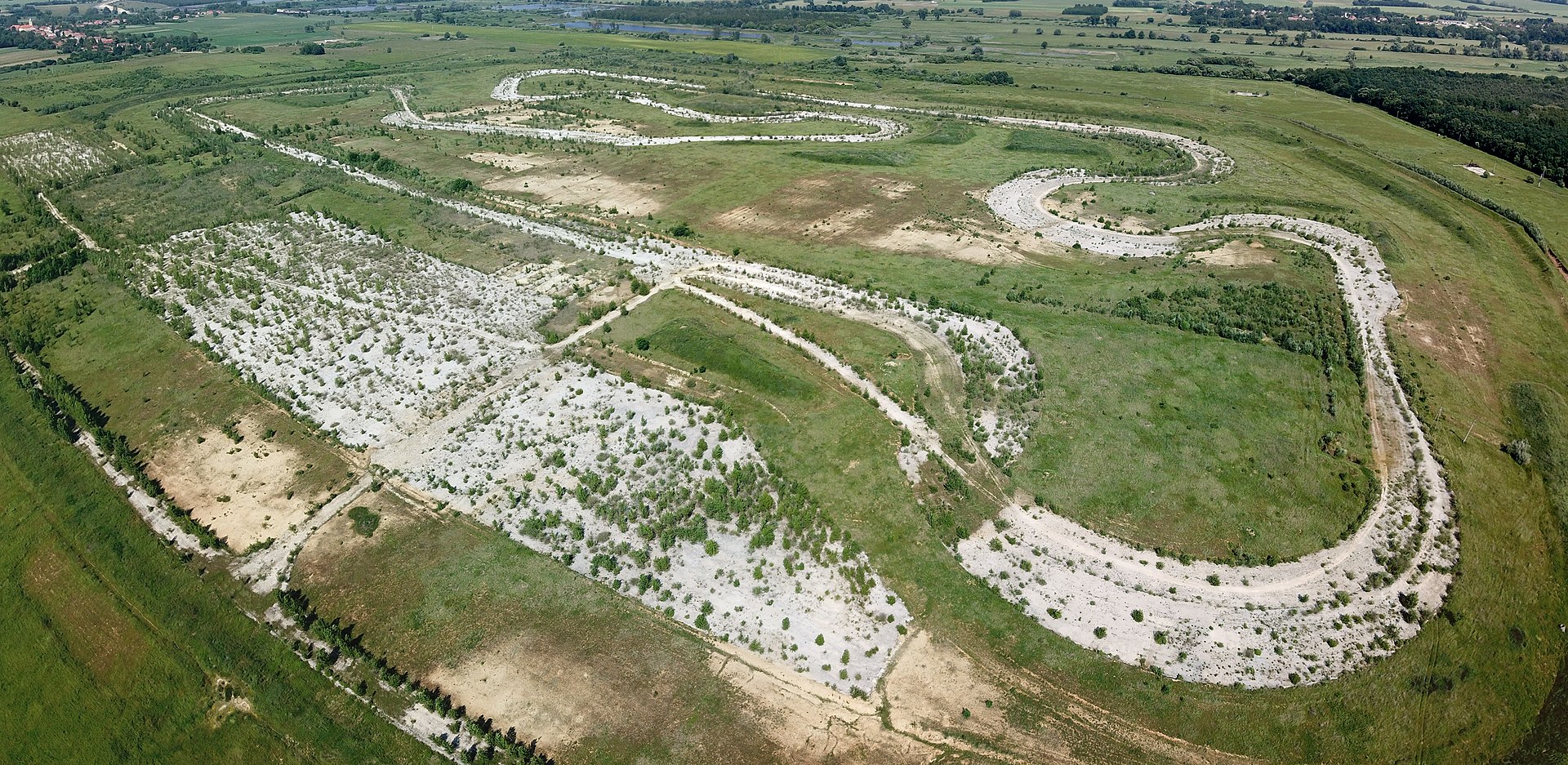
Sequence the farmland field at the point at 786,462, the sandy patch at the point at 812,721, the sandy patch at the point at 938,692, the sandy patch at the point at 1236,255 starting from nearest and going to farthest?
the sandy patch at the point at 812,721 < the sandy patch at the point at 938,692 < the farmland field at the point at 786,462 < the sandy patch at the point at 1236,255

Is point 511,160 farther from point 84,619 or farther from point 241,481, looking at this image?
point 84,619

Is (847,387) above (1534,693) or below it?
above

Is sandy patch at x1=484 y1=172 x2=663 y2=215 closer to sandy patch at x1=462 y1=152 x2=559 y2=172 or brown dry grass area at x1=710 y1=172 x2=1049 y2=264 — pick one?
sandy patch at x1=462 y1=152 x2=559 y2=172

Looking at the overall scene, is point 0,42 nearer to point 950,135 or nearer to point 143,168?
point 143,168

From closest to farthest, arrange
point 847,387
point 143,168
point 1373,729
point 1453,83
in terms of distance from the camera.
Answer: point 1373,729 → point 847,387 → point 143,168 → point 1453,83

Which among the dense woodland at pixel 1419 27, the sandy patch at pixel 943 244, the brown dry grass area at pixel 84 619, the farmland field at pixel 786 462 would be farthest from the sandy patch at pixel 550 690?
the dense woodland at pixel 1419 27

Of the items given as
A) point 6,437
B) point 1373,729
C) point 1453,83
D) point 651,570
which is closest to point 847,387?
point 651,570

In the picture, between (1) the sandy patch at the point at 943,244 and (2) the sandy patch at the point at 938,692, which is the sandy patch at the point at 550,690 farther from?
(1) the sandy patch at the point at 943,244
